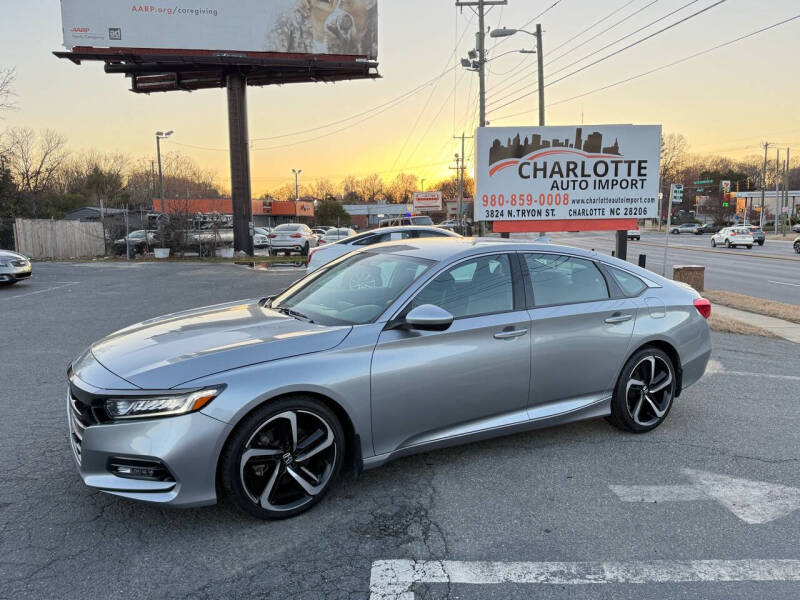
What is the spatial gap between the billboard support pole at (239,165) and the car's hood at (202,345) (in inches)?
977

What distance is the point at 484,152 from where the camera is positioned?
40.5ft

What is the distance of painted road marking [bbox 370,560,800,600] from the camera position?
2721mm

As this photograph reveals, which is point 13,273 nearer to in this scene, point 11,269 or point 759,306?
point 11,269

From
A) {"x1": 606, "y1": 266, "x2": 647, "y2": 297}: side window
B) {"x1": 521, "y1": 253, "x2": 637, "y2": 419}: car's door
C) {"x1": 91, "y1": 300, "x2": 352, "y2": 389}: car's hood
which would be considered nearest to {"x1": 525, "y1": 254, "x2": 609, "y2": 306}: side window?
{"x1": 521, "y1": 253, "x2": 637, "y2": 419}: car's door

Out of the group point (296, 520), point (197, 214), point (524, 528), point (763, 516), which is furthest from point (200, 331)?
point (197, 214)

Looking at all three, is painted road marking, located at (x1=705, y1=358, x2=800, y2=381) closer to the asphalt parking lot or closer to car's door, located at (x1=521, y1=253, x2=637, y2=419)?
the asphalt parking lot

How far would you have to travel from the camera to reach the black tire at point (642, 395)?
449 centimetres

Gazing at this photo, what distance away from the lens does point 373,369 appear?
3381mm

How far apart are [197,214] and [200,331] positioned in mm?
25118

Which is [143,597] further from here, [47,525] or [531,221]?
[531,221]

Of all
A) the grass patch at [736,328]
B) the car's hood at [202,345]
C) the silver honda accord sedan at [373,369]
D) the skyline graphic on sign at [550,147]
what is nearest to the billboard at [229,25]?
the skyline graphic on sign at [550,147]

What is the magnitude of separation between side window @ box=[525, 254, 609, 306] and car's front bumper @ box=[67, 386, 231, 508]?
2.47 m

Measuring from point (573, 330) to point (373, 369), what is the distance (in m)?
1.67

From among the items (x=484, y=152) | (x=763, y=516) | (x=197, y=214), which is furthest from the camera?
(x=197, y=214)
